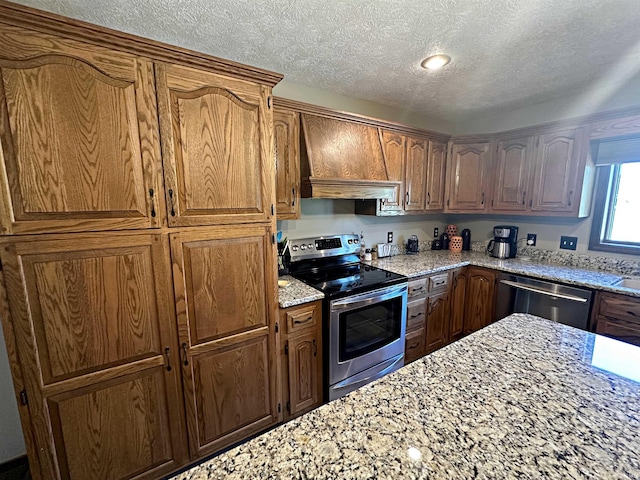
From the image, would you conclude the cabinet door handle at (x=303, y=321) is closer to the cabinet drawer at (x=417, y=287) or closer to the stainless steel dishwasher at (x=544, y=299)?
the cabinet drawer at (x=417, y=287)

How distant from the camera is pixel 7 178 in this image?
3.45ft

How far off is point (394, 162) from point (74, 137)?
2.29 m

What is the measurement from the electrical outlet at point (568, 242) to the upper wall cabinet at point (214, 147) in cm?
289

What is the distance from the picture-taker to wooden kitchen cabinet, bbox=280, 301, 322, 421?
71.6 inches

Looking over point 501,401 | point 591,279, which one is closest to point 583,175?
point 591,279

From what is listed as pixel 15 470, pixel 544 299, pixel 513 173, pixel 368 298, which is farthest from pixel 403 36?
pixel 15 470

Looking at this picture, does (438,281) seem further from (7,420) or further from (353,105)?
(7,420)

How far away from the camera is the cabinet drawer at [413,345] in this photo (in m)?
2.51

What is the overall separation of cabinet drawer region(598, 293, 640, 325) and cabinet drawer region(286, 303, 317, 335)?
6.81ft

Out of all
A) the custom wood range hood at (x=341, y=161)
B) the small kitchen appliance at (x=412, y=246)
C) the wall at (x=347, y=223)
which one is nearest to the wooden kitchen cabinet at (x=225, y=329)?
the custom wood range hood at (x=341, y=161)

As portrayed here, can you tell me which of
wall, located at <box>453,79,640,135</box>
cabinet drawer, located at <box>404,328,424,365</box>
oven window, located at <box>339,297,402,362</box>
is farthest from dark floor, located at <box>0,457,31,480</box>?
wall, located at <box>453,79,640,135</box>

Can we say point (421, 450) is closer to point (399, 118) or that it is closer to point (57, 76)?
point (57, 76)

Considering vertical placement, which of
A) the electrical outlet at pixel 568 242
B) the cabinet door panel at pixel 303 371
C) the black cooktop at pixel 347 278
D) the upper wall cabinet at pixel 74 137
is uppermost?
the upper wall cabinet at pixel 74 137

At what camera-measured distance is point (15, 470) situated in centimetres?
164
